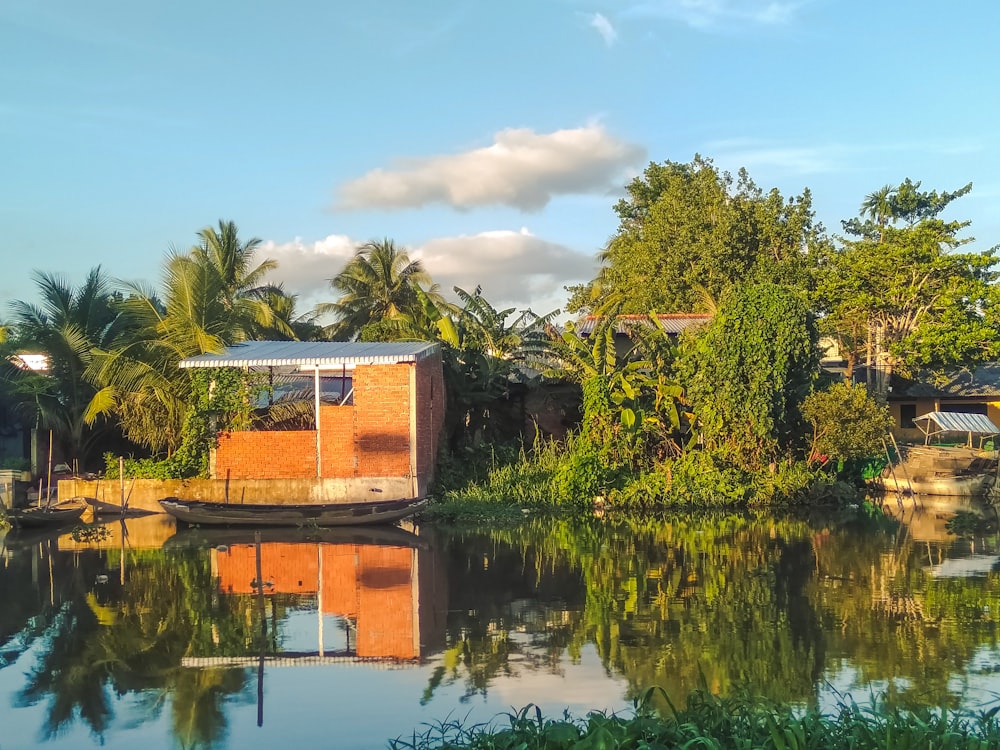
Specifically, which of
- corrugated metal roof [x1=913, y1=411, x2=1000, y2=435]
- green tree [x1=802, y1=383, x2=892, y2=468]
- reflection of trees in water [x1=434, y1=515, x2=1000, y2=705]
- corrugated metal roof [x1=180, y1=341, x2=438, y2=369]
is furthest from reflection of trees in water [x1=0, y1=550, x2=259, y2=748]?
corrugated metal roof [x1=913, y1=411, x2=1000, y2=435]

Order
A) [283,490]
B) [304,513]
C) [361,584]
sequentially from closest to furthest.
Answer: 1. [361,584]
2. [304,513]
3. [283,490]

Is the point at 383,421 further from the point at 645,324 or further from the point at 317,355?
the point at 645,324

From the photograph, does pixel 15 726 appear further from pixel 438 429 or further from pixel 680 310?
pixel 680 310

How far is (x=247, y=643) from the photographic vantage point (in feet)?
31.0

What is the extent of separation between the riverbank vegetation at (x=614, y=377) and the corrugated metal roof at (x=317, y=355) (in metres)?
0.89

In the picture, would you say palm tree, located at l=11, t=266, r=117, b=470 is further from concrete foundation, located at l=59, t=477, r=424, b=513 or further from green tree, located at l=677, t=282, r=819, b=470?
green tree, located at l=677, t=282, r=819, b=470

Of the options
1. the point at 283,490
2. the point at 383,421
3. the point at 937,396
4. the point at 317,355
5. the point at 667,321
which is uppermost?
the point at 667,321

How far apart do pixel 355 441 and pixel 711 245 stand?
1510cm

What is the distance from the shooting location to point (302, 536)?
17.2 metres

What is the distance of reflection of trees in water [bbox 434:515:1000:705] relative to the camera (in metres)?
8.16

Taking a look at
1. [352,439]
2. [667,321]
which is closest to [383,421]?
[352,439]

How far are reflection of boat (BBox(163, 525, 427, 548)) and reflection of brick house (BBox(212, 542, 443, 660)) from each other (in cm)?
45

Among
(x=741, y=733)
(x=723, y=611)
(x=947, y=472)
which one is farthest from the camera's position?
(x=947, y=472)

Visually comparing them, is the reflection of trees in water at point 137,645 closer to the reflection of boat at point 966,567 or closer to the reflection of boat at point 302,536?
the reflection of boat at point 302,536
